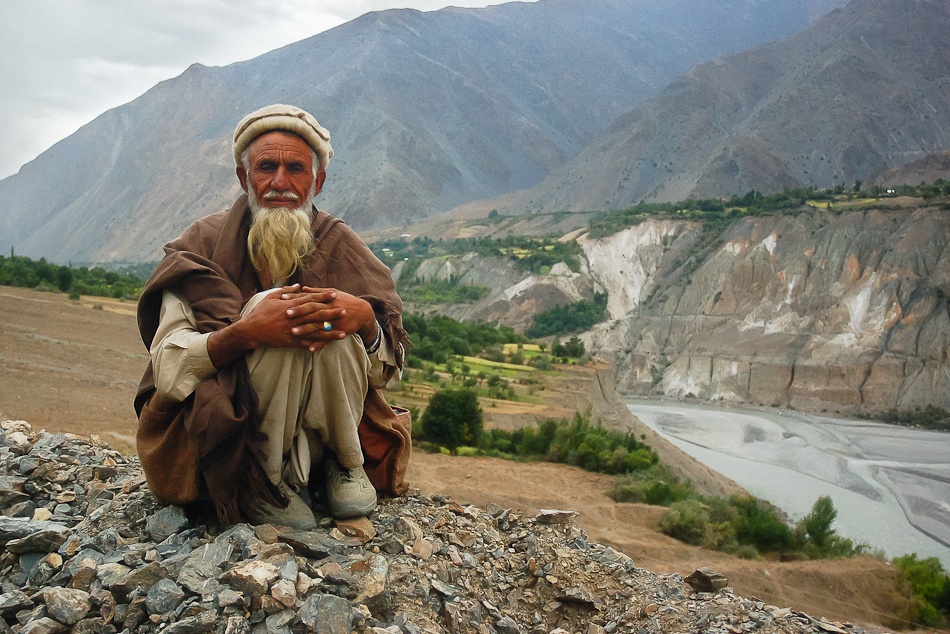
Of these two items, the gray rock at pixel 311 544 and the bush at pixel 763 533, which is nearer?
the gray rock at pixel 311 544

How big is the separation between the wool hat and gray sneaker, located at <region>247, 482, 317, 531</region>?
172 centimetres

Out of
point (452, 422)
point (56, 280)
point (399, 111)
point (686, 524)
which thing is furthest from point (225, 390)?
point (399, 111)

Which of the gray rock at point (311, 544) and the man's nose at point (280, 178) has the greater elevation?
the man's nose at point (280, 178)

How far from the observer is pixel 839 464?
27.4 meters

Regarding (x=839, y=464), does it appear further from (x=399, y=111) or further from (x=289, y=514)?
(x=399, y=111)

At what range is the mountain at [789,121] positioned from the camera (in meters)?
75.2

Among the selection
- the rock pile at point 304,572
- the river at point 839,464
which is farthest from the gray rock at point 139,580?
the river at point 839,464

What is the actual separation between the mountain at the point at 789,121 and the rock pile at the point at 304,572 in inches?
2749

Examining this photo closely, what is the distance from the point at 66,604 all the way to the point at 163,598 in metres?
0.33

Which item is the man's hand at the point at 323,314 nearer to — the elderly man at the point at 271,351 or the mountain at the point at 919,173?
the elderly man at the point at 271,351

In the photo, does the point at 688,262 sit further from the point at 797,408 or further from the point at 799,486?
the point at 799,486

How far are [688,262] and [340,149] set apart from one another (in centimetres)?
6553

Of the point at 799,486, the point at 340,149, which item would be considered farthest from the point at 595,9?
the point at 799,486

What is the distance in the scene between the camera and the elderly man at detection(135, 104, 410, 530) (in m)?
3.25
